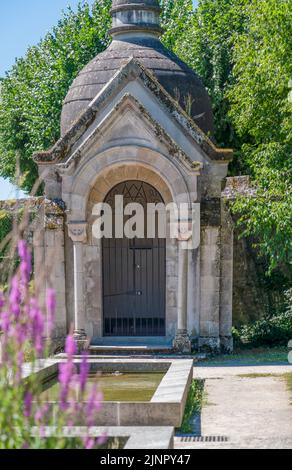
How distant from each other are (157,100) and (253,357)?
5.25 m

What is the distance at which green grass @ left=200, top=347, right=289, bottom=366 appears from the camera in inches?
550

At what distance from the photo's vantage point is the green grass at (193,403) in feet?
29.0

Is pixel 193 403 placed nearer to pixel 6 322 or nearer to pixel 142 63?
Result: pixel 6 322

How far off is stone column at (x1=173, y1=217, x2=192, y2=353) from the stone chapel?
2cm

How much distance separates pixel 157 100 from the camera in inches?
577

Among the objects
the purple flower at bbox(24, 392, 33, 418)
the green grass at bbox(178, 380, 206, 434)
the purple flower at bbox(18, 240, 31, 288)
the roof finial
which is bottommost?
the green grass at bbox(178, 380, 206, 434)

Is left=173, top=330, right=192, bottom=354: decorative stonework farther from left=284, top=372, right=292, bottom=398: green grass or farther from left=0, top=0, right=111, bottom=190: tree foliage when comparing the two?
left=0, top=0, right=111, bottom=190: tree foliage

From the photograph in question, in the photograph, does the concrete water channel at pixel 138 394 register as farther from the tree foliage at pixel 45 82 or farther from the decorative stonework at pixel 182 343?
the tree foliage at pixel 45 82

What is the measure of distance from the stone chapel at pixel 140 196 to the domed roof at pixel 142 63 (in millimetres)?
66

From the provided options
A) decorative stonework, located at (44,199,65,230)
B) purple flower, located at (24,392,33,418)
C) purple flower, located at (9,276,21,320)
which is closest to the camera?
purple flower, located at (24,392,33,418)

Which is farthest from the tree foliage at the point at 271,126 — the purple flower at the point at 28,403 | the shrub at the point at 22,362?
the purple flower at the point at 28,403

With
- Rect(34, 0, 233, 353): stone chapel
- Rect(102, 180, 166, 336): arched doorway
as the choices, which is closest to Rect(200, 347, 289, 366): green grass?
Rect(34, 0, 233, 353): stone chapel

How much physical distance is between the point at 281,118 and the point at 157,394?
8.89 metres

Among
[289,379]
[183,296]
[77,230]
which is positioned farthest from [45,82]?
[289,379]
